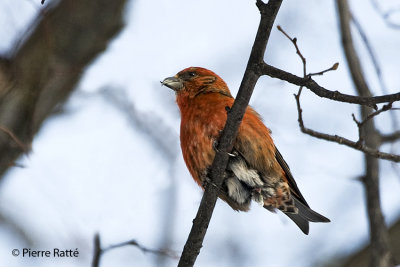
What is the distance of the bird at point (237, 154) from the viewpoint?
4371 millimetres

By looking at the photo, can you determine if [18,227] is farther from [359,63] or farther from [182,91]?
[359,63]

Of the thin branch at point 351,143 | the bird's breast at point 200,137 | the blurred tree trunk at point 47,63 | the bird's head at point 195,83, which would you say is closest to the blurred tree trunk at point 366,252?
the thin branch at point 351,143

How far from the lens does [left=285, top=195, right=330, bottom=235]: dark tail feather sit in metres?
4.95

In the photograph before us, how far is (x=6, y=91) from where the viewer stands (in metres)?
4.22

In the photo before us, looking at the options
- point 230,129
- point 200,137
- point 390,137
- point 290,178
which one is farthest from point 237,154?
point 390,137

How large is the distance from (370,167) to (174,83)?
187 centimetres

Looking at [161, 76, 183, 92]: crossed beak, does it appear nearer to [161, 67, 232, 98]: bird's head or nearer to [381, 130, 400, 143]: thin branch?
[161, 67, 232, 98]: bird's head

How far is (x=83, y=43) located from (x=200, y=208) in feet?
6.50

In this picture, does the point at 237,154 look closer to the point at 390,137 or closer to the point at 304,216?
the point at 304,216

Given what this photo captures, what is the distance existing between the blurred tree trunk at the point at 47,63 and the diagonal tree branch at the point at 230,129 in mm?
1316

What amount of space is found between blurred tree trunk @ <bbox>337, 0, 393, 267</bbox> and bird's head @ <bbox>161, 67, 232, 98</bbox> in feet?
3.85

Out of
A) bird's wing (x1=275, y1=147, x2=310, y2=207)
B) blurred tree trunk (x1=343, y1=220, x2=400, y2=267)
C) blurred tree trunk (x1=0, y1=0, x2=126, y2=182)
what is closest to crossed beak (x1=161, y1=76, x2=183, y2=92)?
blurred tree trunk (x1=0, y1=0, x2=126, y2=182)

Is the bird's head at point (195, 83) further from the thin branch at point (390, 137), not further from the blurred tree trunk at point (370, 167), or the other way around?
the thin branch at point (390, 137)

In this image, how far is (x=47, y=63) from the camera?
4586 millimetres
